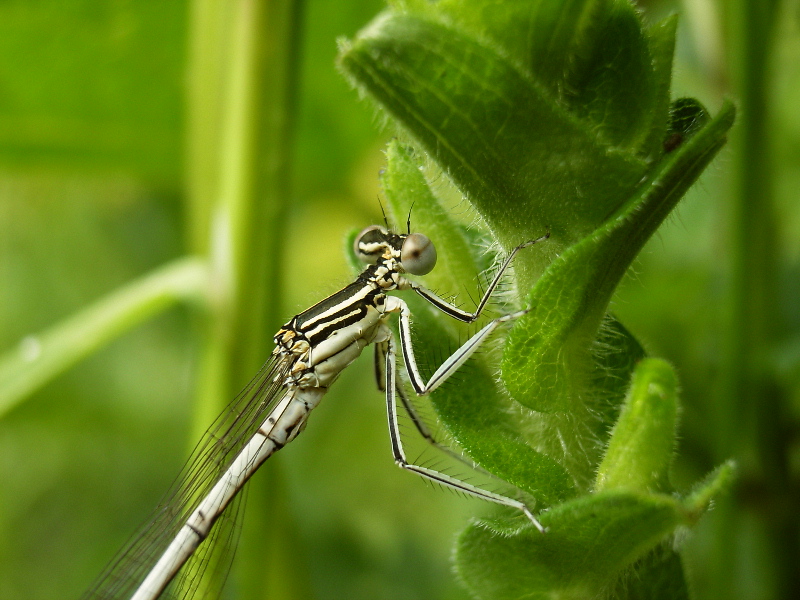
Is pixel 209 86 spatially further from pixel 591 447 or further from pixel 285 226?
pixel 591 447

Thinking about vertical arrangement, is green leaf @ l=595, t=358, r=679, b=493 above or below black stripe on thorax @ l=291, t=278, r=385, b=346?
below

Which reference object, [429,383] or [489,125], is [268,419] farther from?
[489,125]

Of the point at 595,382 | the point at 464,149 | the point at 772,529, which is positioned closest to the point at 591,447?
the point at 595,382

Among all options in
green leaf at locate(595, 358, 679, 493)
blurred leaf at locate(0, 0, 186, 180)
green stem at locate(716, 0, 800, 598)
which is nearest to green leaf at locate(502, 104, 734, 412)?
green leaf at locate(595, 358, 679, 493)

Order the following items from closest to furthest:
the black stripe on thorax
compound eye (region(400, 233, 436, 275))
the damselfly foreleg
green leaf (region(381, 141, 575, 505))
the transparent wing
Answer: green leaf (region(381, 141, 575, 505)), the damselfly foreleg, compound eye (region(400, 233, 436, 275)), the black stripe on thorax, the transparent wing

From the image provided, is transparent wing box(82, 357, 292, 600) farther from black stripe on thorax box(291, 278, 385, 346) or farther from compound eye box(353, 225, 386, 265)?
compound eye box(353, 225, 386, 265)

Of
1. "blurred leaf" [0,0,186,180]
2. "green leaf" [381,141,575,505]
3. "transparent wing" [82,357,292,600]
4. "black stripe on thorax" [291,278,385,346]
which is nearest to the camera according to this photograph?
"green leaf" [381,141,575,505]

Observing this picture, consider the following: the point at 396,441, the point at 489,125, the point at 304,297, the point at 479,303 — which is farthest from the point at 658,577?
the point at 304,297
